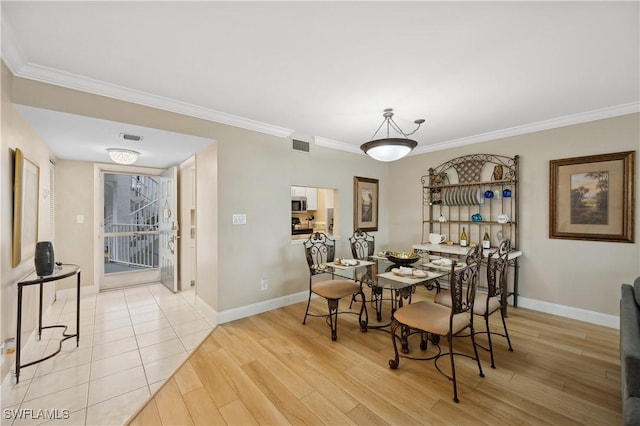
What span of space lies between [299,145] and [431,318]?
2874 mm

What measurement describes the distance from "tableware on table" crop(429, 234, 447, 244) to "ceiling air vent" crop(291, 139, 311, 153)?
2.48 m

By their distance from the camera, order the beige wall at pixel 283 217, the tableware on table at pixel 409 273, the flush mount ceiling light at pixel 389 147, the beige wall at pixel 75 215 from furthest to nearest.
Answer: the beige wall at pixel 75 215, the beige wall at pixel 283 217, the flush mount ceiling light at pixel 389 147, the tableware on table at pixel 409 273

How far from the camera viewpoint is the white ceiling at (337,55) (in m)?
1.64

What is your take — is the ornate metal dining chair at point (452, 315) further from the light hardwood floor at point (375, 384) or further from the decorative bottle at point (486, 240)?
the decorative bottle at point (486, 240)

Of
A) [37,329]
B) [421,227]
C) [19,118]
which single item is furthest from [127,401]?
[421,227]

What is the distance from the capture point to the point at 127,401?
1951 millimetres

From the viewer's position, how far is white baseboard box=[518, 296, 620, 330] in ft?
10.4

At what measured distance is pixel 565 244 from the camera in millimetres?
3502

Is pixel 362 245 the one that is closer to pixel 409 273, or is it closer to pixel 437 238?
pixel 437 238

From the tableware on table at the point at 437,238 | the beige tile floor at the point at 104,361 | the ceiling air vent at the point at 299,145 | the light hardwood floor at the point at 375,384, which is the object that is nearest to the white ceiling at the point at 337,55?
the ceiling air vent at the point at 299,145

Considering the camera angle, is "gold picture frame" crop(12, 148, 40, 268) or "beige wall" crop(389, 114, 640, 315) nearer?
"gold picture frame" crop(12, 148, 40, 268)

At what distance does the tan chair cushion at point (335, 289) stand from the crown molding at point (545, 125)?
2893mm

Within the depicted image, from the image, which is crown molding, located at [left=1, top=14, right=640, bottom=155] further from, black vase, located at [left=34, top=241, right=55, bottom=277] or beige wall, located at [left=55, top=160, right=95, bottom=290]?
beige wall, located at [left=55, top=160, right=95, bottom=290]

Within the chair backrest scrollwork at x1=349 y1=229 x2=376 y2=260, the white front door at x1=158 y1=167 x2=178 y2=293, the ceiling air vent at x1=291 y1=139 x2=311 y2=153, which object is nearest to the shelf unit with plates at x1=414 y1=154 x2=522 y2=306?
the chair backrest scrollwork at x1=349 y1=229 x2=376 y2=260
